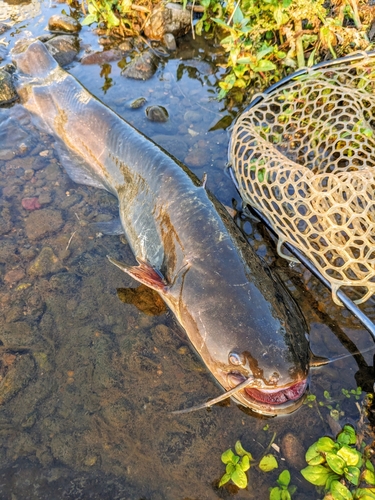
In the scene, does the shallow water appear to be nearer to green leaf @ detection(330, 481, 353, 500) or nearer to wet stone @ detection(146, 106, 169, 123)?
green leaf @ detection(330, 481, 353, 500)

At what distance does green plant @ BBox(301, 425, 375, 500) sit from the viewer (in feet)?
6.83

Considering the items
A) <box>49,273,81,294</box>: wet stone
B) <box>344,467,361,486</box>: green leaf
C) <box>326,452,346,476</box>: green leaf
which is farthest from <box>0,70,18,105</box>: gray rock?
<box>344,467,361,486</box>: green leaf

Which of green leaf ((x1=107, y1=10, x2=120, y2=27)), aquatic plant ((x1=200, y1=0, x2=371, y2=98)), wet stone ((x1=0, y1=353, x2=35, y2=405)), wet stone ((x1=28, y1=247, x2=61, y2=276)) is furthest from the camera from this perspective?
green leaf ((x1=107, y1=10, x2=120, y2=27))

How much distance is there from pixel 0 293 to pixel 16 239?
2.21 ft

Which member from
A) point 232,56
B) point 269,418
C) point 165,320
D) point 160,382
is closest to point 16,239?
point 165,320

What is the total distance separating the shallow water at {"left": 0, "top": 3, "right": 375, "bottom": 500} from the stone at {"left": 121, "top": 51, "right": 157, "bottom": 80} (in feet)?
7.38

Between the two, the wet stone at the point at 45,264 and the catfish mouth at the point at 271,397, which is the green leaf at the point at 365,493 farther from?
the wet stone at the point at 45,264

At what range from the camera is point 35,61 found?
16.3ft

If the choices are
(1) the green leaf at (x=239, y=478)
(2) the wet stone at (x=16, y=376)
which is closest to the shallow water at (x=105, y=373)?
(2) the wet stone at (x=16, y=376)

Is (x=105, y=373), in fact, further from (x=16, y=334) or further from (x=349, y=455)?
(x=349, y=455)

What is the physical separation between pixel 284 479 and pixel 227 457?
373mm

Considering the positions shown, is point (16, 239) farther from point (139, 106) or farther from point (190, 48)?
point (190, 48)

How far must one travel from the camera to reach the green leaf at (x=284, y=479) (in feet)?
7.52

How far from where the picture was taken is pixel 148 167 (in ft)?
11.6
